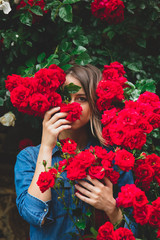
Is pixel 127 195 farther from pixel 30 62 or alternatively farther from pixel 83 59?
pixel 30 62

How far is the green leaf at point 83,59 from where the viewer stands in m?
1.41

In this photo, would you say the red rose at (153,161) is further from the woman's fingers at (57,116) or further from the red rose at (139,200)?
the woman's fingers at (57,116)

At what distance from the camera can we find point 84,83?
130 centimetres

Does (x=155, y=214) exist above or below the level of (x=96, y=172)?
A: below

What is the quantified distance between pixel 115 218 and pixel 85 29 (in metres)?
1.42

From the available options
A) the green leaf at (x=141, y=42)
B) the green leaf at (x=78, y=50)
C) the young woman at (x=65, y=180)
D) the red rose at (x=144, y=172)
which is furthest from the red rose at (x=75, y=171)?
the green leaf at (x=141, y=42)

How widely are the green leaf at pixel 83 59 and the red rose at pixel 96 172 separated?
0.69 metres

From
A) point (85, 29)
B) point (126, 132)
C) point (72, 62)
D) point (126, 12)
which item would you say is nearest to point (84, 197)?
point (126, 132)

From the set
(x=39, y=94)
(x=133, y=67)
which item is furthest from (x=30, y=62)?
(x=133, y=67)

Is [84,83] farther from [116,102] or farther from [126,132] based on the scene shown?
[126,132]

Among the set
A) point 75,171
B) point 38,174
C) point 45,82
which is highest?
point 45,82

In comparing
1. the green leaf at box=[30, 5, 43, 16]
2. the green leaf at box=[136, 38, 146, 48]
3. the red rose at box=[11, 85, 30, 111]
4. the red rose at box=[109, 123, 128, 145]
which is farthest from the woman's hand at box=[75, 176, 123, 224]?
the green leaf at box=[136, 38, 146, 48]

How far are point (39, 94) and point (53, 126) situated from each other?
0.53 feet

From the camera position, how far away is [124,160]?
934 mm
